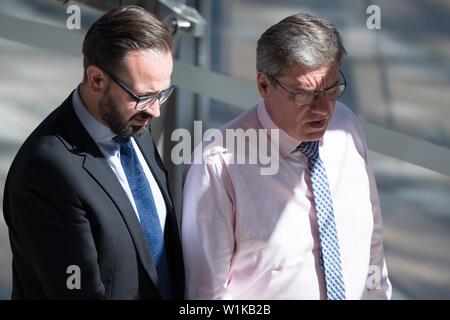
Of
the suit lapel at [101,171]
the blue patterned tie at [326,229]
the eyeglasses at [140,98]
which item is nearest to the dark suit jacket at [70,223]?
the suit lapel at [101,171]

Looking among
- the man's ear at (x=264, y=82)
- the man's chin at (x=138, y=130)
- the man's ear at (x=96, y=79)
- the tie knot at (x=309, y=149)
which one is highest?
the man's ear at (x=96, y=79)

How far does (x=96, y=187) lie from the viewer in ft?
6.41

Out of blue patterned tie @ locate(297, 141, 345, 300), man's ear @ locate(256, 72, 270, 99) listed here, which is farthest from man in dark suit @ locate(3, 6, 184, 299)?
blue patterned tie @ locate(297, 141, 345, 300)

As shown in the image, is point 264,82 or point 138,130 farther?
point 264,82

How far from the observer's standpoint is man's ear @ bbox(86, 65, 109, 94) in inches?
77.9

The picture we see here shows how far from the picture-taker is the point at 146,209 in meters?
2.07

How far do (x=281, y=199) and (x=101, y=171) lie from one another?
446mm

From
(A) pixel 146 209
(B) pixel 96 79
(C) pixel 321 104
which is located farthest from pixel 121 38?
(C) pixel 321 104

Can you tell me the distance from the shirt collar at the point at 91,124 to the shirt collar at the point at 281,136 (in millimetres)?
379

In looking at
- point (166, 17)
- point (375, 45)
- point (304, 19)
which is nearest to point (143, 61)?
point (304, 19)

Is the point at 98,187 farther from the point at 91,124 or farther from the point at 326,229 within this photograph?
the point at 326,229

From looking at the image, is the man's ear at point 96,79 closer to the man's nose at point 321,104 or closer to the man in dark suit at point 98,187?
the man in dark suit at point 98,187

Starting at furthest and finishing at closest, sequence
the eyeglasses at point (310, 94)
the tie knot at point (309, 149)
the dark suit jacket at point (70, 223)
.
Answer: the tie knot at point (309, 149), the eyeglasses at point (310, 94), the dark suit jacket at point (70, 223)

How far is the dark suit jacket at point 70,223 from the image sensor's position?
1.89m
